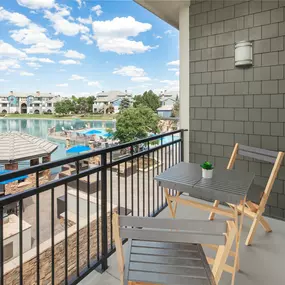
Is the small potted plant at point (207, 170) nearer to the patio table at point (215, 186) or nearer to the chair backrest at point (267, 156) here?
the patio table at point (215, 186)

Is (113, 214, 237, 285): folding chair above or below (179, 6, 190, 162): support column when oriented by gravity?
below

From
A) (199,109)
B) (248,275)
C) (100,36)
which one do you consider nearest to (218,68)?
(199,109)

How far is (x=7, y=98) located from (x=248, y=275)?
10.6m

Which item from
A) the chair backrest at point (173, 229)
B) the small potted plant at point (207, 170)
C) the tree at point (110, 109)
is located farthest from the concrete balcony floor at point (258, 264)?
the tree at point (110, 109)

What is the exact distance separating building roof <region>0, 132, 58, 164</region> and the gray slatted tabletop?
6.41 meters

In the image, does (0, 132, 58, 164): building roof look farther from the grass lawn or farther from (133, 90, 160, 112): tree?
(133, 90, 160, 112): tree

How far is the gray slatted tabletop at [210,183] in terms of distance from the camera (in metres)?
1.57

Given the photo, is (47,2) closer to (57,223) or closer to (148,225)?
(57,223)

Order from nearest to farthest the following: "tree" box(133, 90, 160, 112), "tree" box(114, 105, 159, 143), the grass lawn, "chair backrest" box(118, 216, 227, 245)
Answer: "chair backrest" box(118, 216, 227, 245)
the grass lawn
"tree" box(133, 90, 160, 112)
"tree" box(114, 105, 159, 143)

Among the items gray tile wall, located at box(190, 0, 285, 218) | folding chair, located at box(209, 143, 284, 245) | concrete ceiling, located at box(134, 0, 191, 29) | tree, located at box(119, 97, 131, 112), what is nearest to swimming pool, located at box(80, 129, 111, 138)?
tree, located at box(119, 97, 131, 112)

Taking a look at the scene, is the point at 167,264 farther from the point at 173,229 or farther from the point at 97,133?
the point at 97,133

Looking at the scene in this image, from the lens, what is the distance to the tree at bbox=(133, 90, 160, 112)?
14.6 metres

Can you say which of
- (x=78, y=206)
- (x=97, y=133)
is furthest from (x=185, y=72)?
(x=97, y=133)

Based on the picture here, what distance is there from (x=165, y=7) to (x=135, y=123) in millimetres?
13103
